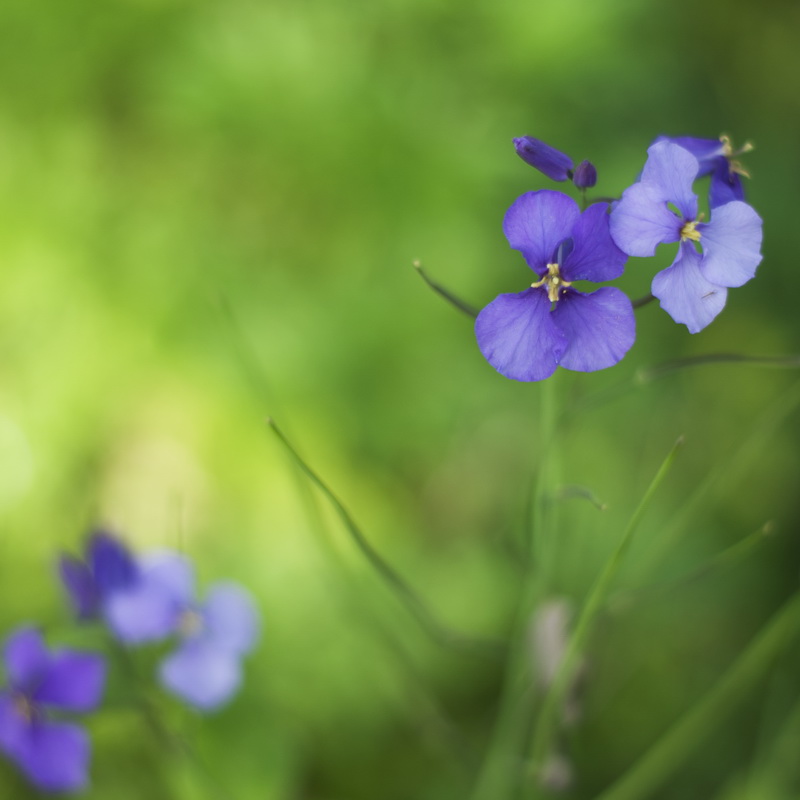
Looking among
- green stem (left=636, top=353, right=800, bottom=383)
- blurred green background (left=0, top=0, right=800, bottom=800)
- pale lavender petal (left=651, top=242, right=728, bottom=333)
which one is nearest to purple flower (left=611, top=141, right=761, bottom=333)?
pale lavender petal (left=651, top=242, right=728, bottom=333)

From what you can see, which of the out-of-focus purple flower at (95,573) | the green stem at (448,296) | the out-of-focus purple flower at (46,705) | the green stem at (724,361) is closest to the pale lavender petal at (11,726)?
the out-of-focus purple flower at (46,705)

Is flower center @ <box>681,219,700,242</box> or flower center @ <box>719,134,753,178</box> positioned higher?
flower center @ <box>719,134,753,178</box>

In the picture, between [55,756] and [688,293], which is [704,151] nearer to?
[688,293]

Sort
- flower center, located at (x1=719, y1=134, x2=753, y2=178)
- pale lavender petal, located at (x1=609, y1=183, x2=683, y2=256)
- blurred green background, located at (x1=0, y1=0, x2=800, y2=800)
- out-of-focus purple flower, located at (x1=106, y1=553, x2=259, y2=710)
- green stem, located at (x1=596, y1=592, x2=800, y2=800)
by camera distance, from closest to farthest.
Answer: pale lavender petal, located at (x1=609, y1=183, x2=683, y2=256) → flower center, located at (x1=719, y1=134, x2=753, y2=178) → green stem, located at (x1=596, y1=592, x2=800, y2=800) → out-of-focus purple flower, located at (x1=106, y1=553, x2=259, y2=710) → blurred green background, located at (x1=0, y1=0, x2=800, y2=800)

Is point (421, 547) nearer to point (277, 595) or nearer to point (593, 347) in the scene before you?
point (277, 595)

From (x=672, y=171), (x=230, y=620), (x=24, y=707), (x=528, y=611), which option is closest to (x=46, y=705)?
(x=24, y=707)

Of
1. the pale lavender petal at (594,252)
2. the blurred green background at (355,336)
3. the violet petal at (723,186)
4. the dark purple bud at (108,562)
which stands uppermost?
the blurred green background at (355,336)

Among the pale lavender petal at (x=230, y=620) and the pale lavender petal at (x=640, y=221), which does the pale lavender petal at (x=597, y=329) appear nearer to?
the pale lavender petal at (x=640, y=221)

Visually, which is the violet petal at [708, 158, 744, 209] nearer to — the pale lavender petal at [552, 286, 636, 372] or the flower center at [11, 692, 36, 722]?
the pale lavender petal at [552, 286, 636, 372]
